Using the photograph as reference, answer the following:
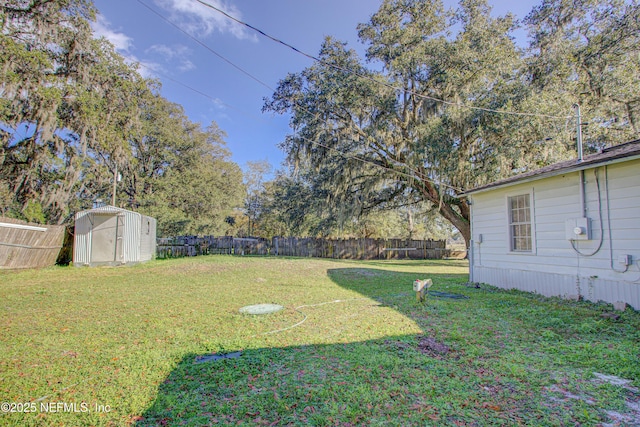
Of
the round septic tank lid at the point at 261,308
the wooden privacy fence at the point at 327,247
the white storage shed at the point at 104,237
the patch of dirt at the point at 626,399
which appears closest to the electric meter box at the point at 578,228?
the patch of dirt at the point at 626,399

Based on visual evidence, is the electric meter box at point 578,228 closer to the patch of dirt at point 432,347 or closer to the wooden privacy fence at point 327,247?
the patch of dirt at point 432,347

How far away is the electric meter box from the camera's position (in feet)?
15.6

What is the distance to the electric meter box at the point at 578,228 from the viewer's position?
15.6 feet

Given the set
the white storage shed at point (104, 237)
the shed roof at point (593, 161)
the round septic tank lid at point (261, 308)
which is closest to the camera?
the shed roof at point (593, 161)

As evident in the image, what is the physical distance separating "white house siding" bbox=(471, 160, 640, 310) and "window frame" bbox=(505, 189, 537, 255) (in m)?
0.03

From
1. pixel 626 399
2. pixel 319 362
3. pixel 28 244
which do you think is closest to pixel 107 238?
pixel 28 244

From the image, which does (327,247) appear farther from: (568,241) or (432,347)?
(432,347)

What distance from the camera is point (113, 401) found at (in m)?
2.11

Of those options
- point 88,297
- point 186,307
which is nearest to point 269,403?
point 186,307

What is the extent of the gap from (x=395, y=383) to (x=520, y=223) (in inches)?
207

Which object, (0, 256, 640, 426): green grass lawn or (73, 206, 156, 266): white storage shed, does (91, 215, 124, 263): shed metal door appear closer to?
(73, 206, 156, 266): white storage shed

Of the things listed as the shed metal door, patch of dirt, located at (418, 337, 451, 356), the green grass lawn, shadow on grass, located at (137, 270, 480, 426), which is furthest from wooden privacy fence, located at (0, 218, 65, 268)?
patch of dirt, located at (418, 337, 451, 356)

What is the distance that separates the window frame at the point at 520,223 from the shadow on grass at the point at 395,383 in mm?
2338

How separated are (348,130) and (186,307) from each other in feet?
33.0
